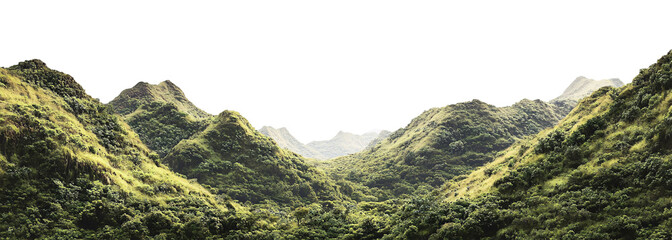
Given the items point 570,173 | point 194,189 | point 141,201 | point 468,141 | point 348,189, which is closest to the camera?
point 570,173

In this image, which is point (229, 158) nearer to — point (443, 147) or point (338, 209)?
point (338, 209)

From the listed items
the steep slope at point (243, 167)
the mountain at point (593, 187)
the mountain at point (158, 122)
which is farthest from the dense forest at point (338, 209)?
the mountain at point (158, 122)

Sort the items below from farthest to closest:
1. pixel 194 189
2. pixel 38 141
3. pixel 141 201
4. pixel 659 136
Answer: pixel 194 189 < pixel 141 201 < pixel 38 141 < pixel 659 136

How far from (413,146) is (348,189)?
4011 cm

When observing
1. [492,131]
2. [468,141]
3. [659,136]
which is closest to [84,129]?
[659,136]

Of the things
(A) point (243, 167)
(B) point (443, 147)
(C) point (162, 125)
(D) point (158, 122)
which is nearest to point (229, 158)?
(A) point (243, 167)

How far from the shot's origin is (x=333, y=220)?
177 ft

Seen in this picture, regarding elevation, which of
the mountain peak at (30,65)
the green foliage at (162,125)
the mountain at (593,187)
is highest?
the mountain peak at (30,65)

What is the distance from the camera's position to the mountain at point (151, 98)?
138 meters

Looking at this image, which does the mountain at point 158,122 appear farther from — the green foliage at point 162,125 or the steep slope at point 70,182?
the steep slope at point 70,182

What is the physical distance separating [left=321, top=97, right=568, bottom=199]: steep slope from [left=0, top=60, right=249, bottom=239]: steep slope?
76.0m

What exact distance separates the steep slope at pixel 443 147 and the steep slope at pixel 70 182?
76.0m

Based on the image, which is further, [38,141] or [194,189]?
[194,189]

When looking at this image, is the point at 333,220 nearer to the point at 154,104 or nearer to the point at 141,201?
the point at 141,201
